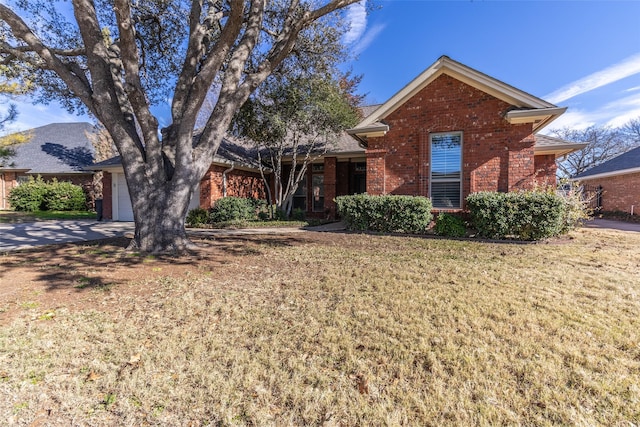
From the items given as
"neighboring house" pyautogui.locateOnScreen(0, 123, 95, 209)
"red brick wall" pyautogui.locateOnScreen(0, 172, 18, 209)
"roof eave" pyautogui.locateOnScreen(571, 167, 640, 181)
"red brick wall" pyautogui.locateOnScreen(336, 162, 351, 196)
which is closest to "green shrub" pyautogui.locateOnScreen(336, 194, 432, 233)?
"red brick wall" pyautogui.locateOnScreen(336, 162, 351, 196)

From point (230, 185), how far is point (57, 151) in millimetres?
17528

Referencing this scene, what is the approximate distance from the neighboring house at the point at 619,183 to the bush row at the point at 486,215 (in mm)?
10921

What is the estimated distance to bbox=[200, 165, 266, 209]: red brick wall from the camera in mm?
13055

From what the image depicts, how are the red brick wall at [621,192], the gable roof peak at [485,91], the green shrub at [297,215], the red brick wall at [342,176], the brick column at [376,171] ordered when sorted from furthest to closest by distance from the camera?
the red brick wall at [621,192] < the red brick wall at [342,176] < the green shrub at [297,215] < the brick column at [376,171] < the gable roof peak at [485,91]

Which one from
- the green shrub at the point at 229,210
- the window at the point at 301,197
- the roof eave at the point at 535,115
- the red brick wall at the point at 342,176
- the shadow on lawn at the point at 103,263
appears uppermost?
the roof eave at the point at 535,115

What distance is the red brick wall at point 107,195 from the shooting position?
1541 centimetres

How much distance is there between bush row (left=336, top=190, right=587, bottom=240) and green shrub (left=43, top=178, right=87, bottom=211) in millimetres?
19602

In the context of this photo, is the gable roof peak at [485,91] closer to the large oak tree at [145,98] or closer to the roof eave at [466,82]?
the roof eave at [466,82]

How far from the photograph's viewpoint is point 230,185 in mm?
14352

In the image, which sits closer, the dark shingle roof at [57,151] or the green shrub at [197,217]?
the green shrub at [197,217]

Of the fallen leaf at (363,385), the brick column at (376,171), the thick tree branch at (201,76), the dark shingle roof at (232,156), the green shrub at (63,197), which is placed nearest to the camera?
the fallen leaf at (363,385)

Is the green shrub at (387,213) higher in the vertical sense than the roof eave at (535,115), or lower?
lower

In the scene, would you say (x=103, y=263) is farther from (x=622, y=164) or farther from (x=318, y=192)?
(x=622, y=164)

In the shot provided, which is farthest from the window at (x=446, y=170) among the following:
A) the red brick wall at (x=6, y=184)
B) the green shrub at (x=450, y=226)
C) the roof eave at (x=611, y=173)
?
the red brick wall at (x=6, y=184)
